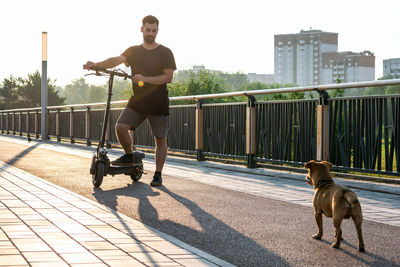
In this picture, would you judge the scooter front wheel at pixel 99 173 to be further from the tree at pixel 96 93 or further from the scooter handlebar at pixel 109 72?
the tree at pixel 96 93

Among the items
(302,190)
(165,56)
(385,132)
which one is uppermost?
(165,56)

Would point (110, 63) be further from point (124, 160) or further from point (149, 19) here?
point (124, 160)

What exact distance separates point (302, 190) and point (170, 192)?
1659 mm

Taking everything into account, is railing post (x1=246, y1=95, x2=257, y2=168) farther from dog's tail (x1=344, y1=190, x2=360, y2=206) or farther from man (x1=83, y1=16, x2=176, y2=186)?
dog's tail (x1=344, y1=190, x2=360, y2=206)

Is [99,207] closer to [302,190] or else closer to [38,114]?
[302,190]

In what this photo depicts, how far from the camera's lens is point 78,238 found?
14.2 feet

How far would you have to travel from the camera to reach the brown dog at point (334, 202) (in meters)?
4.06

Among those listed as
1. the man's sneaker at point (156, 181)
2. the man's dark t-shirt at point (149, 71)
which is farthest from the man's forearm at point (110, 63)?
the man's sneaker at point (156, 181)

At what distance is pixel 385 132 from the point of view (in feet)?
23.9

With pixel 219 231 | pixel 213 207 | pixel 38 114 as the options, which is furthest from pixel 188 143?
pixel 38 114

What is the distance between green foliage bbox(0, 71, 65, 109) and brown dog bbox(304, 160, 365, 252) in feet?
253

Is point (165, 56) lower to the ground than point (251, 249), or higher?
higher

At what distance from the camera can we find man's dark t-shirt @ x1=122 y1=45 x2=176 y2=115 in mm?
7453

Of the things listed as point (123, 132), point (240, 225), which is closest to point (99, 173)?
point (123, 132)
